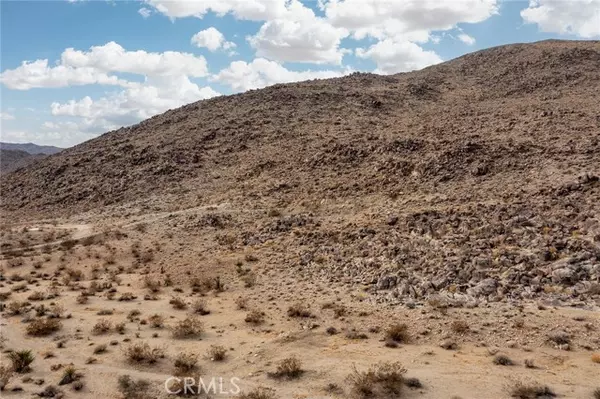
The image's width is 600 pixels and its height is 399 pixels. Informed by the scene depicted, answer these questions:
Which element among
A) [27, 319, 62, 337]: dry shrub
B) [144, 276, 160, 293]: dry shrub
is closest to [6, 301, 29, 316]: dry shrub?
[27, 319, 62, 337]: dry shrub

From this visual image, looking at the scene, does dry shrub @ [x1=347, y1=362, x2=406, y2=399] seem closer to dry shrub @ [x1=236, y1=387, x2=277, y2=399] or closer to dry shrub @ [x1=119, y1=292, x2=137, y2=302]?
dry shrub @ [x1=236, y1=387, x2=277, y2=399]

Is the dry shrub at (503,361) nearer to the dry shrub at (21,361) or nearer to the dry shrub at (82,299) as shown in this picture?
the dry shrub at (21,361)

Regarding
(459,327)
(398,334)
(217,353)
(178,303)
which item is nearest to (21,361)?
(217,353)

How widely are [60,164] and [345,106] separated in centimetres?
2657

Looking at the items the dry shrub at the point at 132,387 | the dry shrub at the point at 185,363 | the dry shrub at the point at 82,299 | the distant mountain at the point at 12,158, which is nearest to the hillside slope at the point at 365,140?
the dry shrub at the point at 82,299

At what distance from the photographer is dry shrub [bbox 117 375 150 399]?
9.30m

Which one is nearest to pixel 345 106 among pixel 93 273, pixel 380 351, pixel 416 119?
pixel 416 119

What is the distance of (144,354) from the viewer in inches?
425

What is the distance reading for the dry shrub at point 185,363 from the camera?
10.1 m

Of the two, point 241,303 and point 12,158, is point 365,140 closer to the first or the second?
point 241,303

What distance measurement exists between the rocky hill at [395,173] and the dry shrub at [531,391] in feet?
14.8

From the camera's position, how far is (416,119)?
35844mm

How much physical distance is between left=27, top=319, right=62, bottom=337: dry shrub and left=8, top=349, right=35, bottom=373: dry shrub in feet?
5.36

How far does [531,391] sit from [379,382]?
2694 millimetres
